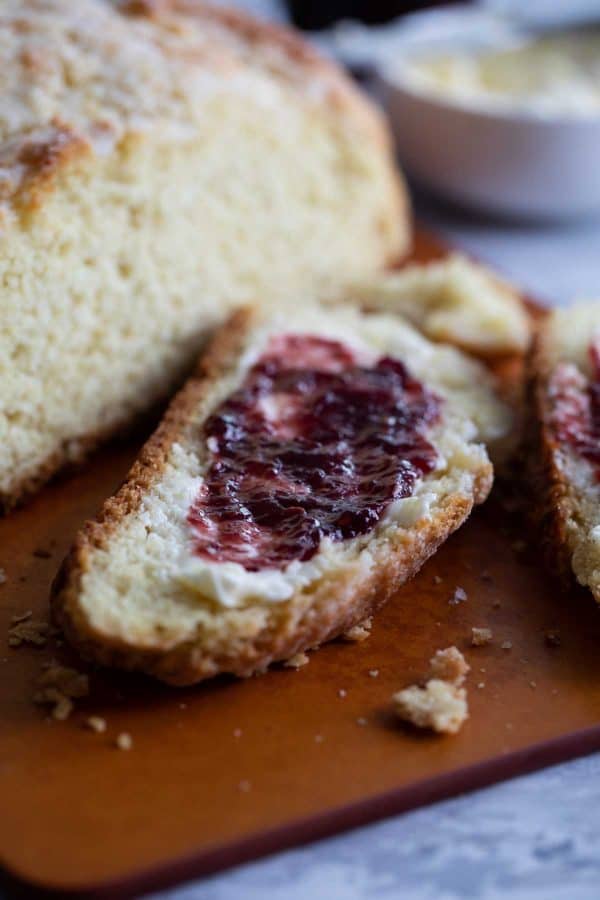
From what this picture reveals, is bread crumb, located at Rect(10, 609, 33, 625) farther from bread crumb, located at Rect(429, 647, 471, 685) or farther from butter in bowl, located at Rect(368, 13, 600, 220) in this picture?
butter in bowl, located at Rect(368, 13, 600, 220)

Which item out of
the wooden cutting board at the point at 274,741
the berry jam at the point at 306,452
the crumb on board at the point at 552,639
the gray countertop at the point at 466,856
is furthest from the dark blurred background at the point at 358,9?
the gray countertop at the point at 466,856

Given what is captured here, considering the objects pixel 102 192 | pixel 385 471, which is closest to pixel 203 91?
pixel 102 192

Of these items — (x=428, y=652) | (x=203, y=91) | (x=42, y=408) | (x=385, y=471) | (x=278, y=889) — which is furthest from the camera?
(x=203, y=91)

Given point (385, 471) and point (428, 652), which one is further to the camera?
point (385, 471)

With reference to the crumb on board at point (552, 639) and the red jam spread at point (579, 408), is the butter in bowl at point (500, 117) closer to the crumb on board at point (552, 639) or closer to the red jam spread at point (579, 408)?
the red jam spread at point (579, 408)

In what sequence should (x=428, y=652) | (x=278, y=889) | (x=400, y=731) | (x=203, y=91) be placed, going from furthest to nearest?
1. (x=203, y=91)
2. (x=428, y=652)
3. (x=400, y=731)
4. (x=278, y=889)

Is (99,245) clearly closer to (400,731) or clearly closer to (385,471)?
(385,471)

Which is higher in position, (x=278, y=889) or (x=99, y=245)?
(x=99, y=245)

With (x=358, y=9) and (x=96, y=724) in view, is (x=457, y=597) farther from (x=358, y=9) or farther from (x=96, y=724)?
(x=358, y=9)
